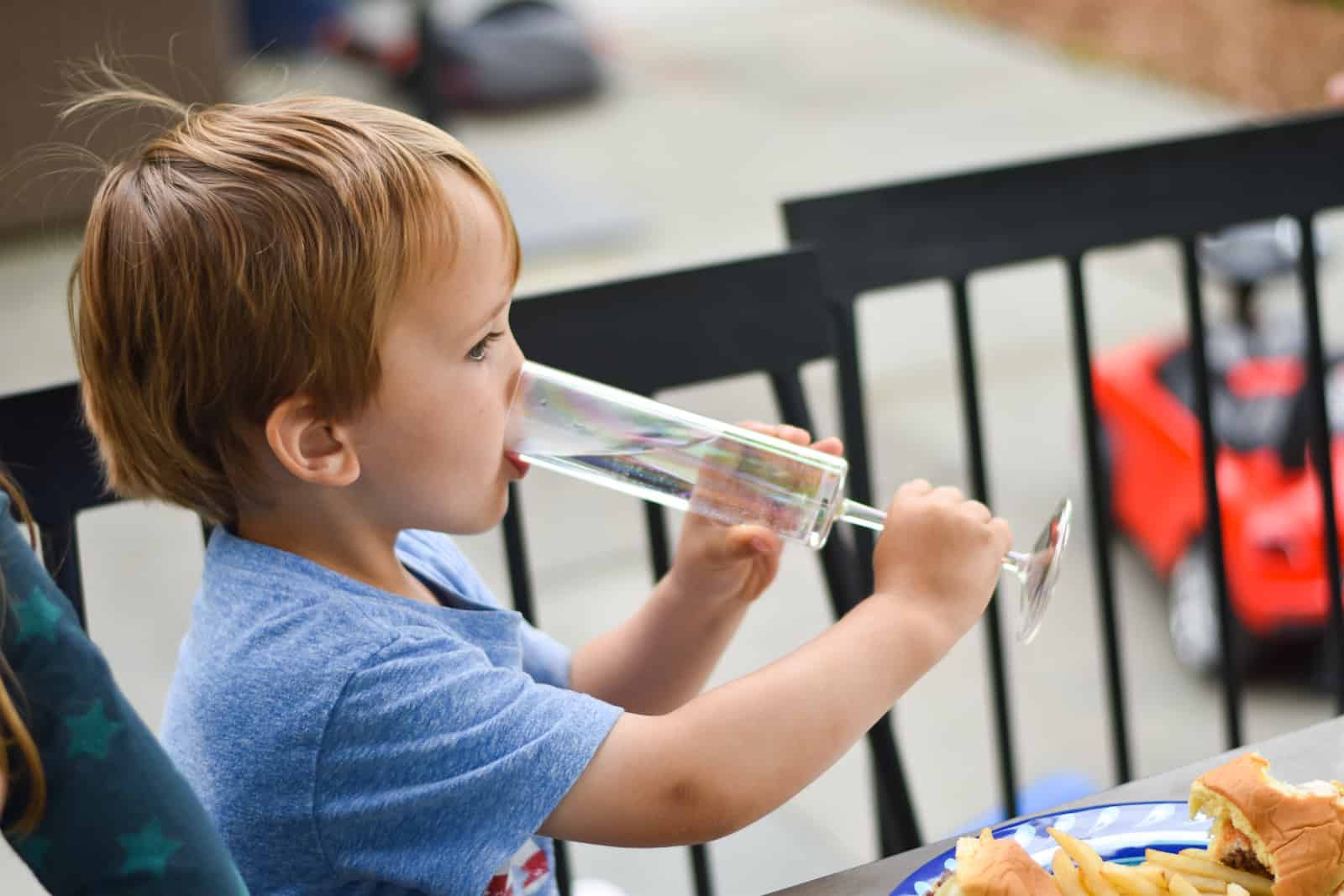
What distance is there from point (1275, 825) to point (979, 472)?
86cm

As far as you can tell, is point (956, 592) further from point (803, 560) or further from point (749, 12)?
point (749, 12)

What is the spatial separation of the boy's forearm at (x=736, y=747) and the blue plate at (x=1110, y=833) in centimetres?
11

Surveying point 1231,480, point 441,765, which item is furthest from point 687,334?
point 1231,480

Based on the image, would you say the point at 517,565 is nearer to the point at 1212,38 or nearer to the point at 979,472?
the point at 979,472

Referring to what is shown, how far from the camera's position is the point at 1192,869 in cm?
101

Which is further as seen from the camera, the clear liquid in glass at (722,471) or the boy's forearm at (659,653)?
the boy's forearm at (659,653)

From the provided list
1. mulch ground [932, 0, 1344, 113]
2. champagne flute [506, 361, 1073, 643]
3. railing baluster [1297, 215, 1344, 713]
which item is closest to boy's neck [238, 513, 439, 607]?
champagne flute [506, 361, 1073, 643]

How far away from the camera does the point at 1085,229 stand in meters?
1.79

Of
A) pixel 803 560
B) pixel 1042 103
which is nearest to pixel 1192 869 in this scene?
pixel 803 560

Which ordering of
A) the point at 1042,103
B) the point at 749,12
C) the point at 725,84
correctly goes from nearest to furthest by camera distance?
the point at 1042,103, the point at 725,84, the point at 749,12

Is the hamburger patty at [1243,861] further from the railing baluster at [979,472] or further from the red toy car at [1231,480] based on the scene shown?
the red toy car at [1231,480]

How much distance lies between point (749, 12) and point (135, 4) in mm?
4477

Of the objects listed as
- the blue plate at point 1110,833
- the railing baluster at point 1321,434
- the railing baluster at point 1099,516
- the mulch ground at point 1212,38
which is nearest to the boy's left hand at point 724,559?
the blue plate at point 1110,833

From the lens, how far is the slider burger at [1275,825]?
37.7 inches
